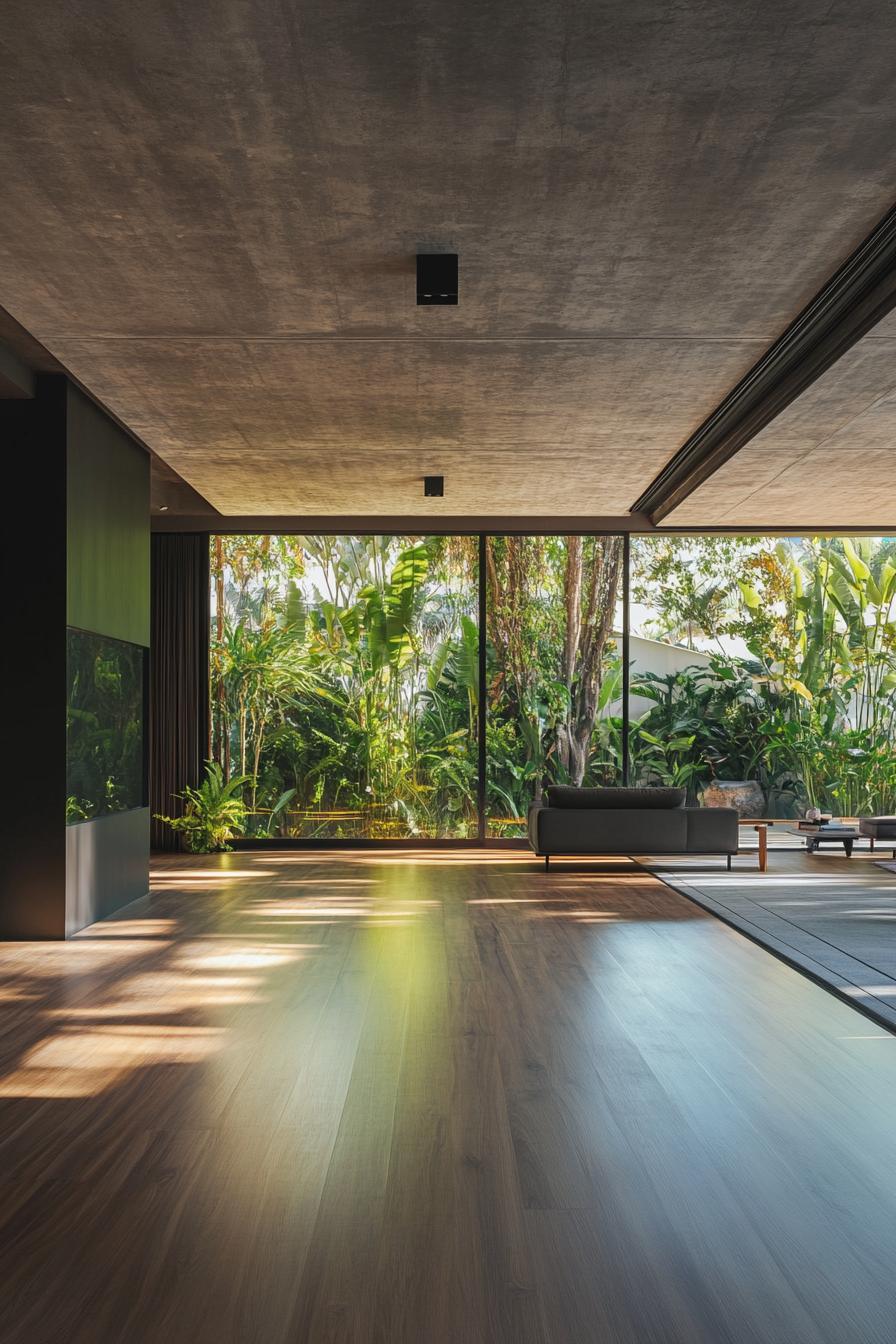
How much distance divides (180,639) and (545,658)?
3.54 metres

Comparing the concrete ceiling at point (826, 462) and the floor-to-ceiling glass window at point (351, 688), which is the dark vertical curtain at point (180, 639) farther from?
the concrete ceiling at point (826, 462)

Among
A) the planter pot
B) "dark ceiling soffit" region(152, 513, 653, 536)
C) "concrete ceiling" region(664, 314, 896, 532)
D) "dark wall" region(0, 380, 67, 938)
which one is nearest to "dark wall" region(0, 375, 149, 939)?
"dark wall" region(0, 380, 67, 938)

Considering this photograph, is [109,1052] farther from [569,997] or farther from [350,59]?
[350,59]

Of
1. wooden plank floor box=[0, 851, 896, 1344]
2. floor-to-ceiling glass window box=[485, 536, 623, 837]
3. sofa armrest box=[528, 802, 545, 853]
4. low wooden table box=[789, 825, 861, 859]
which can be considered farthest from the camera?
floor-to-ceiling glass window box=[485, 536, 623, 837]

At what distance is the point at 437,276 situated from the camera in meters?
4.52

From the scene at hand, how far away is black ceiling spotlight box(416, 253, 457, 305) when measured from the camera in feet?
14.8

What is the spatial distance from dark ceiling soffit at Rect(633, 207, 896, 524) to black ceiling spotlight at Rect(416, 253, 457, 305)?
156cm

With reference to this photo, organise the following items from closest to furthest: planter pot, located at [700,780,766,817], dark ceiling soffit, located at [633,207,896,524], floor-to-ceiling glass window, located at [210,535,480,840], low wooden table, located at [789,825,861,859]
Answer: dark ceiling soffit, located at [633,207,896,524] < low wooden table, located at [789,825,861,859] < floor-to-ceiling glass window, located at [210,535,480,840] < planter pot, located at [700,780,766,817]

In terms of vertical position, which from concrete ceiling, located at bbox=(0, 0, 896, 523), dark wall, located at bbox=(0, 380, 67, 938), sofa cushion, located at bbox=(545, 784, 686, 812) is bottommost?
sofa cushion, located at bbox=(545, 784, 686, 812)

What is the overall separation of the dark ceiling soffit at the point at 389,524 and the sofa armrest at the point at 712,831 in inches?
115

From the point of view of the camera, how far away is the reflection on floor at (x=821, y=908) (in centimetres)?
511

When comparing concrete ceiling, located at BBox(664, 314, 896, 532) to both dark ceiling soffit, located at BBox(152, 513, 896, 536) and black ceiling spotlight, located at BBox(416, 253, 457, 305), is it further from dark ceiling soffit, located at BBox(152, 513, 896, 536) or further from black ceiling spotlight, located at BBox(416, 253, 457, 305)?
black ceiling spotlight, located at BBox(416, 253, 457, 305)

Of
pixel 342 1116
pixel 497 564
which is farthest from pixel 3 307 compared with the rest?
pixel 497 564

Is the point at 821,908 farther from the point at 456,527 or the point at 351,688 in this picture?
the point at 351,688
